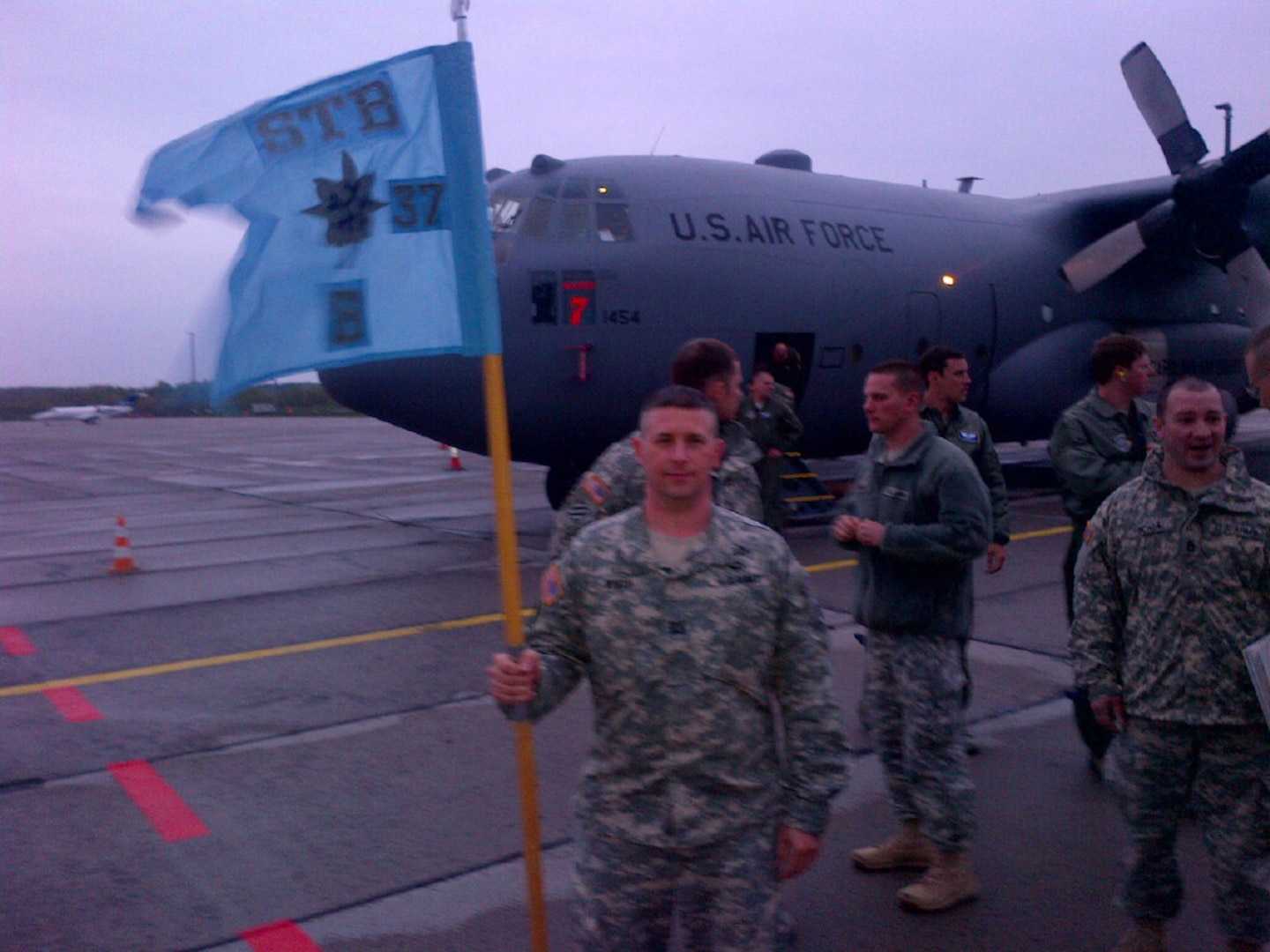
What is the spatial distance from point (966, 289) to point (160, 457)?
19872 mm

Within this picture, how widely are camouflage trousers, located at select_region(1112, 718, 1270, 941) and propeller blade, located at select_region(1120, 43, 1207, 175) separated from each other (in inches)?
505

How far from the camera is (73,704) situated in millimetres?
6320

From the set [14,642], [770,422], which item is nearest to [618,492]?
[770,422]

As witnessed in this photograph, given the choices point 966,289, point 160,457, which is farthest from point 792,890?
point 160,457

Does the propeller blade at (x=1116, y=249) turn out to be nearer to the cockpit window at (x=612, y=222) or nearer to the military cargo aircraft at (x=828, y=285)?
the military cargo aircraft at (x=828, y=285)

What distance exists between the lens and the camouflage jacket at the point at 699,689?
8.24ft

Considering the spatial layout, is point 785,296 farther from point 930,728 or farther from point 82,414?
point 82,414

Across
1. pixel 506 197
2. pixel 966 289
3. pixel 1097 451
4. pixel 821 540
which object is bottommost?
pixel 821 540

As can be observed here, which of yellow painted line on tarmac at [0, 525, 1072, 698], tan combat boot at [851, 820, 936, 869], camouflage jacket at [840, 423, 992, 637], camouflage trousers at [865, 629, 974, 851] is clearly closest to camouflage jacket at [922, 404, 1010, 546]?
yellow painted line on tarmac at [0, 525, 1072, 698]

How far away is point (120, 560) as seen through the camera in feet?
34.0

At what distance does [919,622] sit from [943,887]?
894 mm

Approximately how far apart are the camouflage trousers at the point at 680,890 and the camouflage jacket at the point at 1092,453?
281cm

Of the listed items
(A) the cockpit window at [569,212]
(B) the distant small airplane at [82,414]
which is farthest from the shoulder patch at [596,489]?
(B) the distant small airplane at [82,414]

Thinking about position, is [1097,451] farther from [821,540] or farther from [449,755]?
[821,540]
